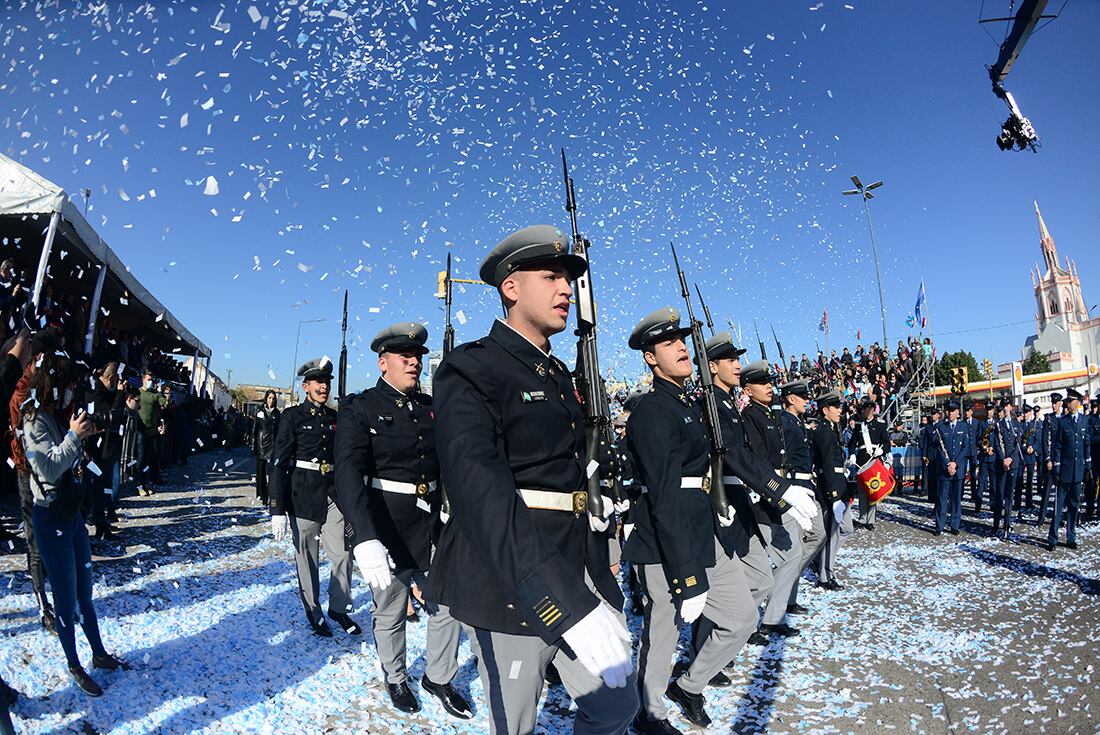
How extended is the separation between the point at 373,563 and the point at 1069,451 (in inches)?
436

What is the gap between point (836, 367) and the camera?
100 feet

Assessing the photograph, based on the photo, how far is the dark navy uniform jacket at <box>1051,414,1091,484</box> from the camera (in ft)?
31.3

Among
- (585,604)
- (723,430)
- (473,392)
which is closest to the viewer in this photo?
(585,604)

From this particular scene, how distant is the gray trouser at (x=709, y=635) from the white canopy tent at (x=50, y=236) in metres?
8.07

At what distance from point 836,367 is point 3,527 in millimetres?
30799

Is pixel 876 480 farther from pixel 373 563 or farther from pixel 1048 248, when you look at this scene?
pixel 1048 248

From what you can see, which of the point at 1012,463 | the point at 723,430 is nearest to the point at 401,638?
the point at 723,430

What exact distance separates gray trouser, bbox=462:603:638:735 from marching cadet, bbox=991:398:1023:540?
34.8ft

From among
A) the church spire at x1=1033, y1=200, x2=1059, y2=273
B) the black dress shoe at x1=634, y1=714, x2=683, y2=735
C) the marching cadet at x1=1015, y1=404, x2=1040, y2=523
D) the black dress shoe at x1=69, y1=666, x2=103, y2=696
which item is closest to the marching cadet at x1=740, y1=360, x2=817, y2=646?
the black dress shoe at x1=634, y1=714, x2=683, y2=735

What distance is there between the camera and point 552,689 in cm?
447

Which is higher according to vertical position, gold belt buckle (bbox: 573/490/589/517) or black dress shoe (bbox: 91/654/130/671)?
gold belt buckle (bbox: 573/490/589/517)

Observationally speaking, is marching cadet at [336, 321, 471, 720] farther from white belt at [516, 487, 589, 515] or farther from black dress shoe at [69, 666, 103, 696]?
white belt at [516, 487, 589, 515]

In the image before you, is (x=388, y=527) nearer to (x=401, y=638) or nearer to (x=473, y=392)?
(x=401, y=638)

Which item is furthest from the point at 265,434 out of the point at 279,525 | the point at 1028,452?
the point at 1028,452
